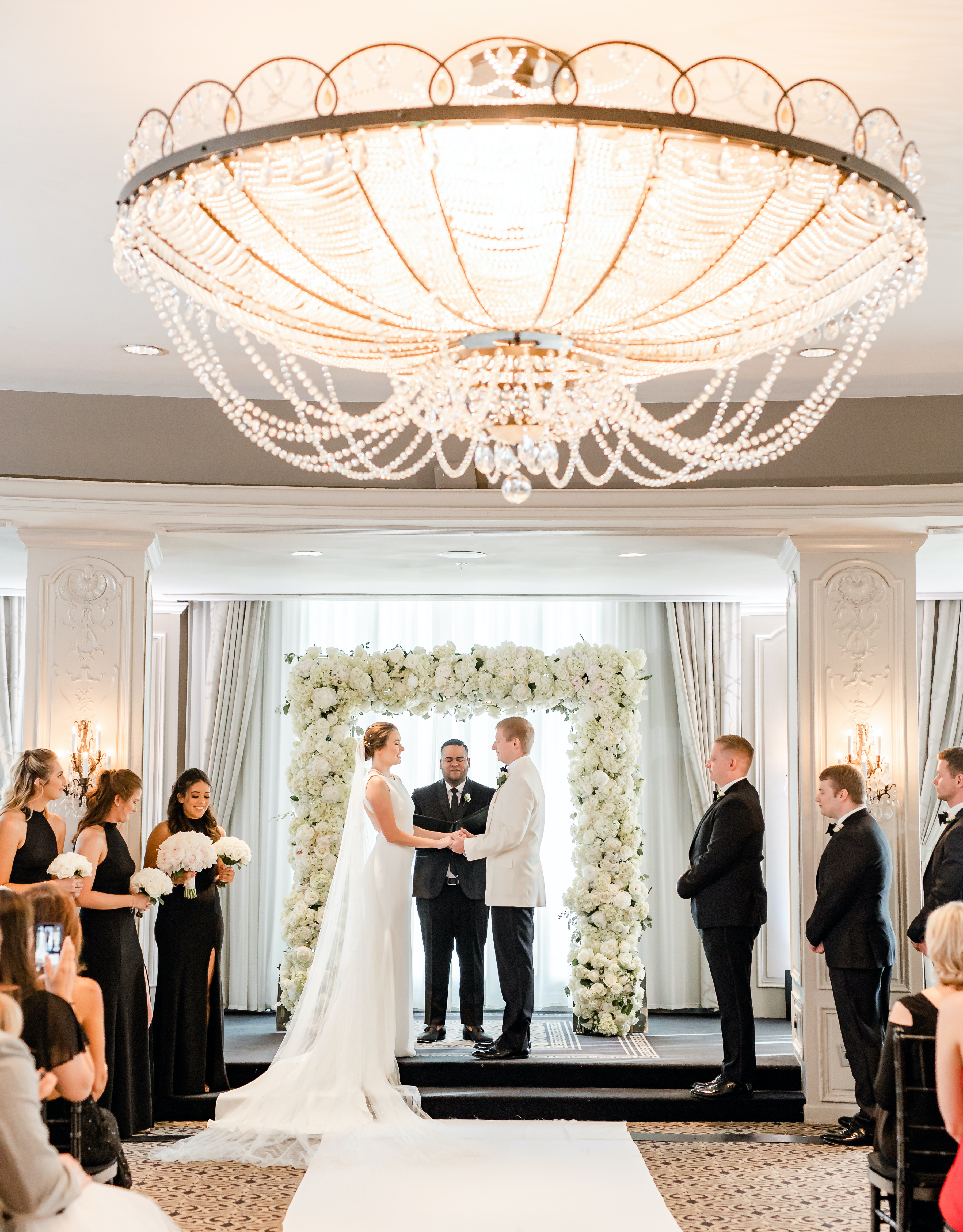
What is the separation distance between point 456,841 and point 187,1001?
1758 millimetres

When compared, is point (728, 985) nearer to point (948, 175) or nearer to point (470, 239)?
point (948, 175)

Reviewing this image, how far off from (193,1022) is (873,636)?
4.06 meters

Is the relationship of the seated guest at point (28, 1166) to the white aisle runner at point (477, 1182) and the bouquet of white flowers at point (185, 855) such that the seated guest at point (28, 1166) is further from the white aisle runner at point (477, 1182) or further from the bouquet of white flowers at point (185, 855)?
the bouquet of white flowers at point (185, 855)

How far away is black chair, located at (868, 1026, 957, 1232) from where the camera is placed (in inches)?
146

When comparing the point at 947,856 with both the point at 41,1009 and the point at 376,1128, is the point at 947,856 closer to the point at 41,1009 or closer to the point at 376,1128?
the point at 376,1128

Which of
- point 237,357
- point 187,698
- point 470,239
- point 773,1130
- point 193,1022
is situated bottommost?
point 773,1130

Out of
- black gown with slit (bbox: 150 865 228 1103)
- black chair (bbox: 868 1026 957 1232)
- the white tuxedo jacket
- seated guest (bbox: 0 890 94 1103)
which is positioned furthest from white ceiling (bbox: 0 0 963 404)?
the white tuxedo jacket

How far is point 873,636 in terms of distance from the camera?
6531 mm

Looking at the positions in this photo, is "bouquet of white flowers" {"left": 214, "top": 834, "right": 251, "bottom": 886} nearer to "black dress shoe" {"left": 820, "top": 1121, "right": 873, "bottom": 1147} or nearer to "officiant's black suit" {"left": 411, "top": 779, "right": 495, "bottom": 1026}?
"officiant's black suit" {"left": 411, "top": 779, "right": 495, "bottom": 1026}

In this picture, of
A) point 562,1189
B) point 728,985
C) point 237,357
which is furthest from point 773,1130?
point 237,357

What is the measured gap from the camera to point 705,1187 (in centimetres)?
541

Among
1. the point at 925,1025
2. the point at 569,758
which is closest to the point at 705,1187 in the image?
the point at 925,1025

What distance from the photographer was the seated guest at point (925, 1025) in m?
3.60

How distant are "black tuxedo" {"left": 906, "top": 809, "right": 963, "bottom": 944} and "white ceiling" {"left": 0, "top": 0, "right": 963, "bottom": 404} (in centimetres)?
281
